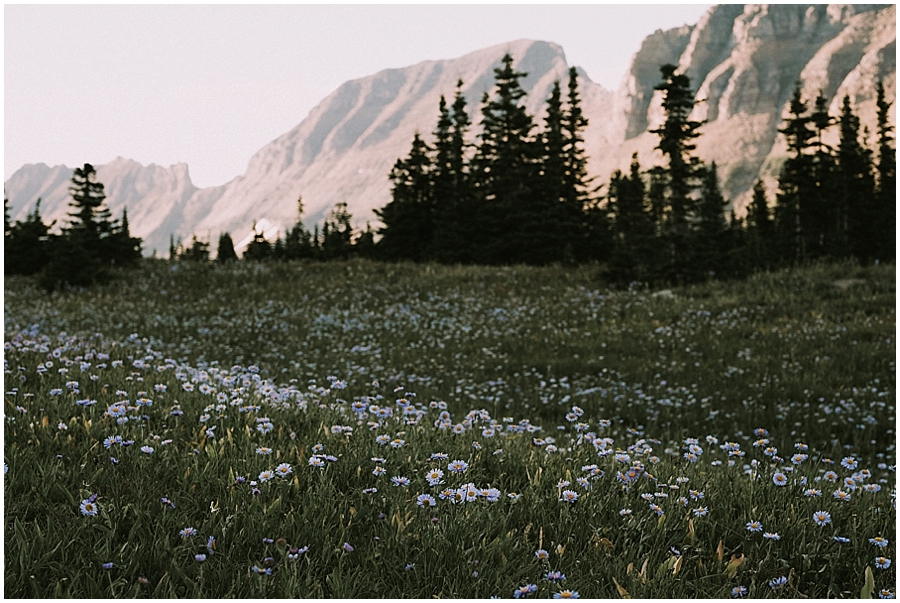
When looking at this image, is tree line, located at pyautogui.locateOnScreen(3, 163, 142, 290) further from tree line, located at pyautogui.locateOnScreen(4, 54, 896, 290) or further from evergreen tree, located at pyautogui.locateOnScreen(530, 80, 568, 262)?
evergreen tree, located at pyautogui.locateOnScreen(530, 80, 568, 262)

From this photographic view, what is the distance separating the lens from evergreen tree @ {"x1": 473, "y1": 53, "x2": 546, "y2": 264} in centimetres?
3378

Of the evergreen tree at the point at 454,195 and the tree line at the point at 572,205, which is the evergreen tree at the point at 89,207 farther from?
the evergreen tree at the point at 454,195

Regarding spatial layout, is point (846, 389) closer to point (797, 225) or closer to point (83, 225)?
point (83, 225)

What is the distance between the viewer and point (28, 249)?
3706 centimetres

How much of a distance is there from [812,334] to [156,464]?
1357 cm

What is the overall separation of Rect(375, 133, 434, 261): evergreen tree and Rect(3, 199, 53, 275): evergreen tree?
2056 centimetres

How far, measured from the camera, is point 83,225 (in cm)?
3241

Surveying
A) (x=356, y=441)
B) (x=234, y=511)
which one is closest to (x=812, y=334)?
(x=356, y=441)

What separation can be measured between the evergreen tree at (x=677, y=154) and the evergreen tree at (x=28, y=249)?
34.6 meters

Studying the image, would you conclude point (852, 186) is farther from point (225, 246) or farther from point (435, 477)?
point (225, 246)

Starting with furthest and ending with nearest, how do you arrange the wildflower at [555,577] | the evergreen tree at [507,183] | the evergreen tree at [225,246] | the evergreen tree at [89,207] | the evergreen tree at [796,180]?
the evergreen tree at [225,246], the evergreen tree at [796,180], the evergreen tree at [507,183], the evergreen tree at [89,207], the wildflower at [555,577]

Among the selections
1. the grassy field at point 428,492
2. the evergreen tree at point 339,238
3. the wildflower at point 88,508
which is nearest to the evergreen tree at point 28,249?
the evergreen tree at point 339,238

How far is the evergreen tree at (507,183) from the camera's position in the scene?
111ft

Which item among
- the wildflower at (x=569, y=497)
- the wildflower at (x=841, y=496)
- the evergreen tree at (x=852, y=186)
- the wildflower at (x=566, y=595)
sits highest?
the evergreen tree at (x=852, y=186)
